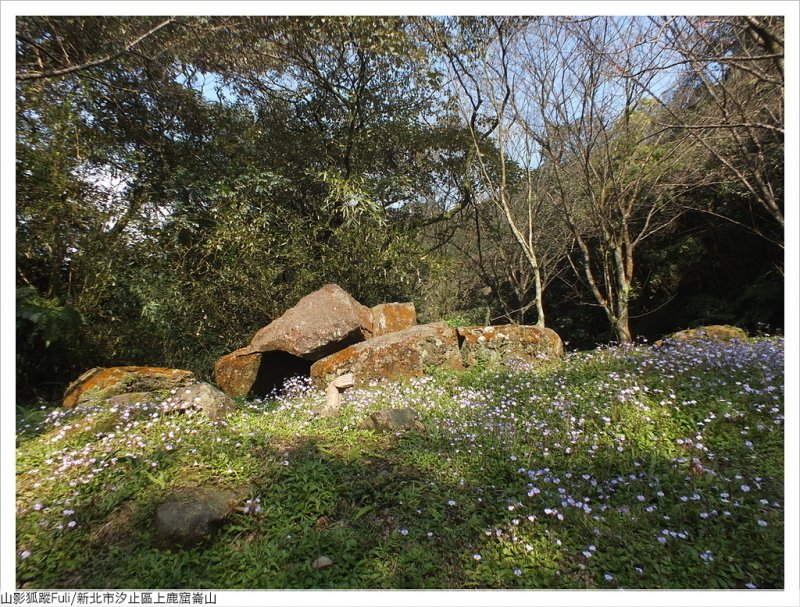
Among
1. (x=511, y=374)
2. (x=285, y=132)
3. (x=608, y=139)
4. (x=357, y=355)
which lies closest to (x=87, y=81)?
(x=285, y=132)


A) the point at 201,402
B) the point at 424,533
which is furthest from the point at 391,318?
the point at 424,533

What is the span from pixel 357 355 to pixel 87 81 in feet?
18.7

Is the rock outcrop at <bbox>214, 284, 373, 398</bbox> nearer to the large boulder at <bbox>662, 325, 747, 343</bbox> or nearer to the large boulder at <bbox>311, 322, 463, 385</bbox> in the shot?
the large boulder at <bbox>311, 322, 463, 385</bbox>

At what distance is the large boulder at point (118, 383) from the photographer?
4.86 meters

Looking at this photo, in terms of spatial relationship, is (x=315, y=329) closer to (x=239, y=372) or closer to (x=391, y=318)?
(x=239, y=372)

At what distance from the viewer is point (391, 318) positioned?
7.41 meters

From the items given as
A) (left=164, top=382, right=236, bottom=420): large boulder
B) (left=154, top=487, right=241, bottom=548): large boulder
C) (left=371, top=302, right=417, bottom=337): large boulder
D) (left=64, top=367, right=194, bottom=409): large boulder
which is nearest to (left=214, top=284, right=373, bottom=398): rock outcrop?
(left=371, top=302, right=417, bottom=337): large boulder

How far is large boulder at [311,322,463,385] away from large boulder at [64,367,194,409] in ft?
6.53

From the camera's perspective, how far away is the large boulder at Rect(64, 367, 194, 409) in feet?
16.0

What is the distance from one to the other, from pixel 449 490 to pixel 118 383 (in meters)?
4.58

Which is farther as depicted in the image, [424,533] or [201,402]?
[201,402]

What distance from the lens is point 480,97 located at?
8359mm

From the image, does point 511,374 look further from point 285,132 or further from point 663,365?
point 285,132

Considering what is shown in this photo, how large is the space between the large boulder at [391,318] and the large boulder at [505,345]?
118 centimetres
